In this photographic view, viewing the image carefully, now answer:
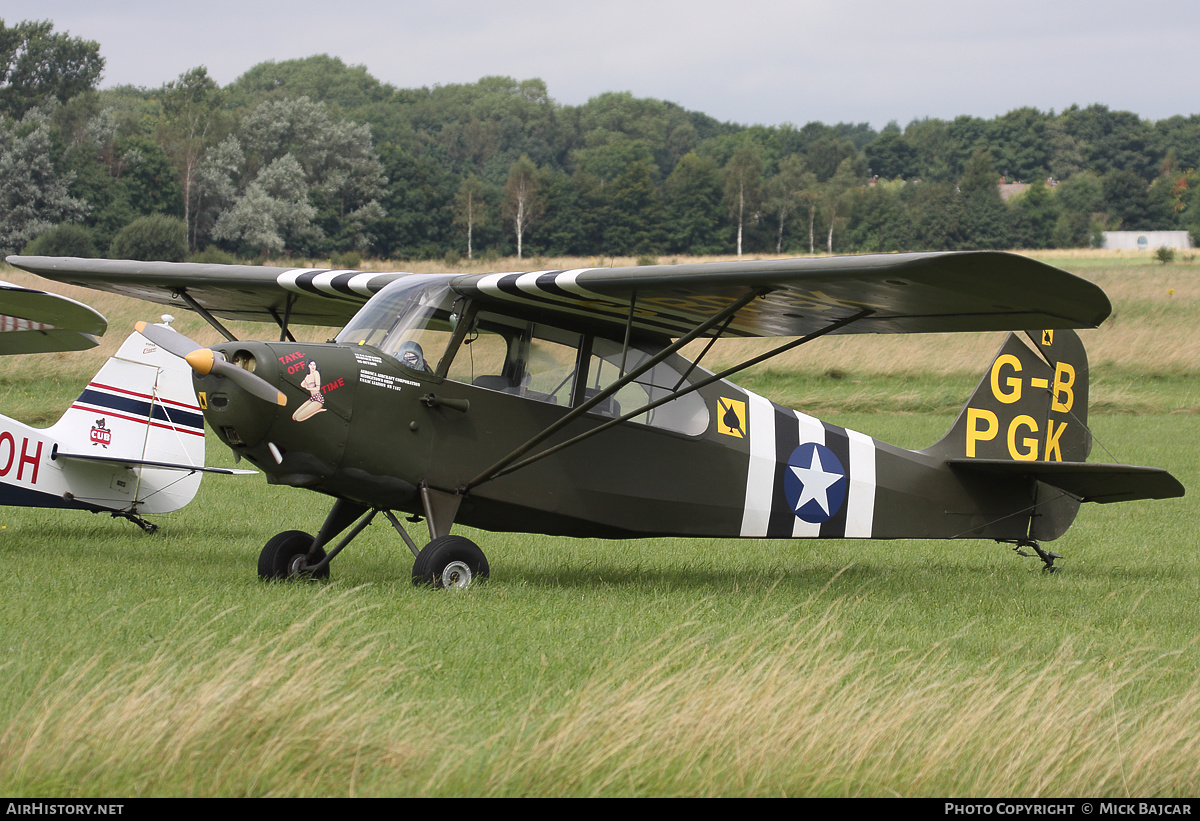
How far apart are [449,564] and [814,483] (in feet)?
11.7

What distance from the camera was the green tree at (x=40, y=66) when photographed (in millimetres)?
85688

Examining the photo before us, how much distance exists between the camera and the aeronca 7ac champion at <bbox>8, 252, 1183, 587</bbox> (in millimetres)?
7562

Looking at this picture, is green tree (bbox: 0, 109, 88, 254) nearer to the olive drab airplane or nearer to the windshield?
the olive drab airplane

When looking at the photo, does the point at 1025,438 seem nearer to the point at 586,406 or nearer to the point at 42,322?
the point at 586,406

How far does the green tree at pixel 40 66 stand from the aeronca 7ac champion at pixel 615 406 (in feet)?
286

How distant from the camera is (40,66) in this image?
87375mm

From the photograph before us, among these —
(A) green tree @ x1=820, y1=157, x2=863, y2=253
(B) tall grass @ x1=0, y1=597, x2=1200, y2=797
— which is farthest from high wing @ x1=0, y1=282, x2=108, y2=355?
(A) green tree @ x1=820, y1=157, x2=863, y2=253

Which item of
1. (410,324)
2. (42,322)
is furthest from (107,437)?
(410,324)

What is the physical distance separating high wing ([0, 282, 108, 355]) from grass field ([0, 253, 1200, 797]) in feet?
6.03

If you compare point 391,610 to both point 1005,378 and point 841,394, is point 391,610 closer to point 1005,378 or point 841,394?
point 1005,378

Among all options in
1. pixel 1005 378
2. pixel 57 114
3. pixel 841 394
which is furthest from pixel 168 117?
pixel 1005 378

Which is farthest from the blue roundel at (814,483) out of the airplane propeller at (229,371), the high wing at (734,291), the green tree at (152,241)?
the green tree at (152,241)

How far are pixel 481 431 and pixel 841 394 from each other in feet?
70.0

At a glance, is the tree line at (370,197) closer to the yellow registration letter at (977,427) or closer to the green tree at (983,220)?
the green tree at (983,220)
